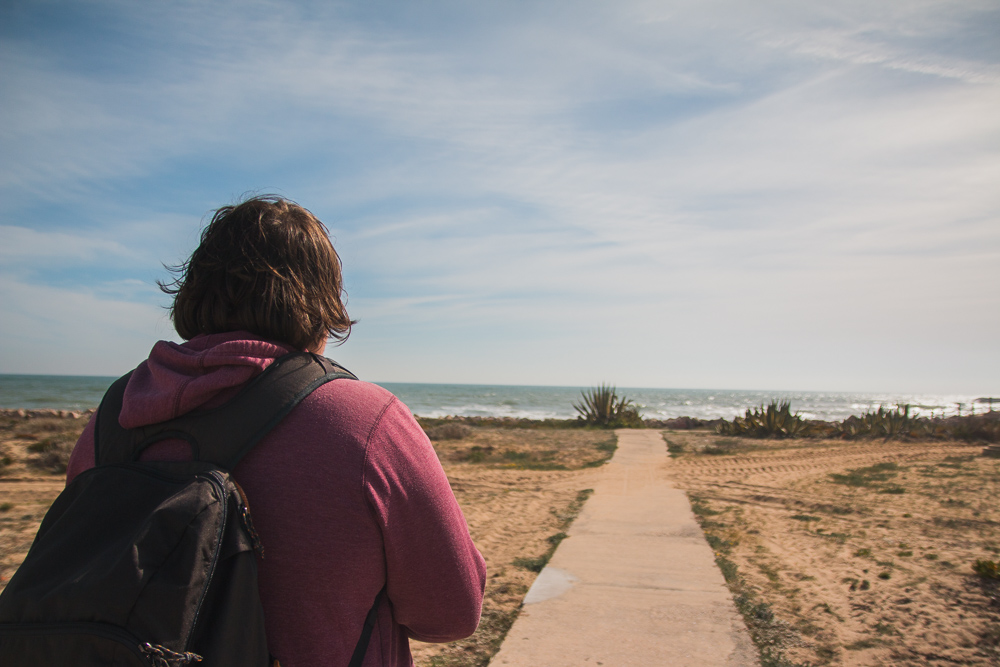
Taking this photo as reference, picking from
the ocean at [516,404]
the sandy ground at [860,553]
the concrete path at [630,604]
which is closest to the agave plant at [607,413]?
the ocean at [516,404]

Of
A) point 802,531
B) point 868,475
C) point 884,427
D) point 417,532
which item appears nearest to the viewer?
point 417,532

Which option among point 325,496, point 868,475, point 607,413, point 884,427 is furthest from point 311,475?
point 607,413

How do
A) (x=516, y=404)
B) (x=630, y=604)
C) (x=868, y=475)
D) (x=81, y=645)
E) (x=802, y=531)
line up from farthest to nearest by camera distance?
(x=516, y=404), (x=868, y=475), (x=802, y=531), (x=630, y=604), (x=81, y=645)

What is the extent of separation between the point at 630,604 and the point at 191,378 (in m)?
3.61

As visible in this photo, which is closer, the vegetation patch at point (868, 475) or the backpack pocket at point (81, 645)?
the backpack pocket at point (81, 645)

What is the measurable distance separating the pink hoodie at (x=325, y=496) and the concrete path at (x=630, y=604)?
2.38 m

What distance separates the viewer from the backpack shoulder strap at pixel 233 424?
1.05 metres

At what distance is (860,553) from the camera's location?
17.0ft

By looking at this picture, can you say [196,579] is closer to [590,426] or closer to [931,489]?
[931,489]

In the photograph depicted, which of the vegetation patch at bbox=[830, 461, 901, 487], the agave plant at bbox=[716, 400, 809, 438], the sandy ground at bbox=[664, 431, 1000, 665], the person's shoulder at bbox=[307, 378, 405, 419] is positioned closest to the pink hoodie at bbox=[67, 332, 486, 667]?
the person's shoulder at bbox=[307, 378, 405, 419]

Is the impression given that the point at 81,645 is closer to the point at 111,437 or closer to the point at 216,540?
the point at 216,540

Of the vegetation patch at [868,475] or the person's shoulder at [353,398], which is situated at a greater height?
the person's shoulder at [353,398]

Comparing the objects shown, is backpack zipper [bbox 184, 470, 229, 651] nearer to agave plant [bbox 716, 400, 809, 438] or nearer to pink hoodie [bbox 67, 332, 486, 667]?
pink hoodie [bbox 67, 332, 486, 667]

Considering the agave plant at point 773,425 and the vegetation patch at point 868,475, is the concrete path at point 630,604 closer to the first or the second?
the vegetation patch at point 868,475
